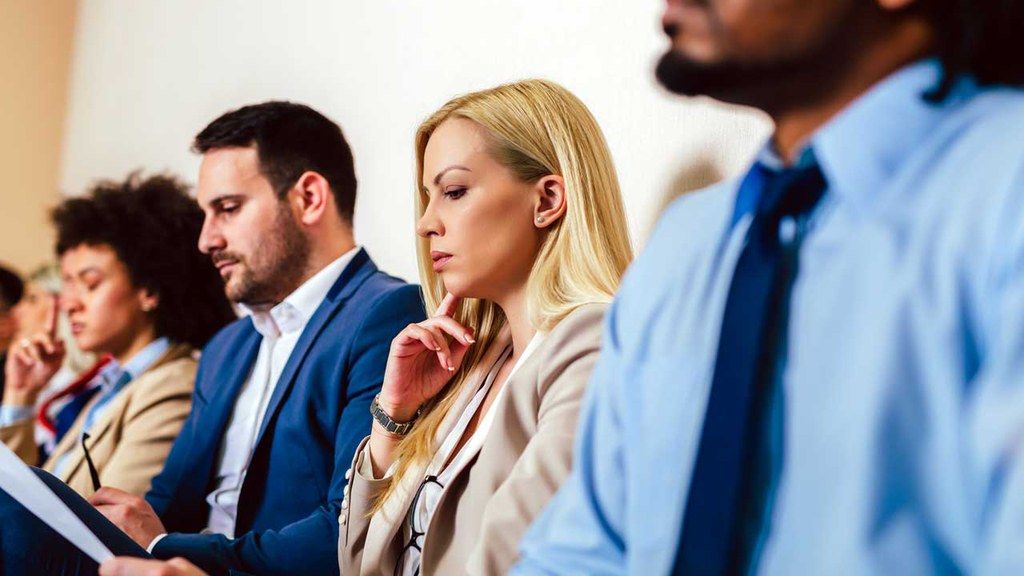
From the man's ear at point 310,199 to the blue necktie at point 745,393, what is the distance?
1553mm

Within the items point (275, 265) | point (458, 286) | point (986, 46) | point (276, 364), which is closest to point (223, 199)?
point (275, 265)

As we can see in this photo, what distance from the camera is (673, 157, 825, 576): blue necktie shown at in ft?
2.80

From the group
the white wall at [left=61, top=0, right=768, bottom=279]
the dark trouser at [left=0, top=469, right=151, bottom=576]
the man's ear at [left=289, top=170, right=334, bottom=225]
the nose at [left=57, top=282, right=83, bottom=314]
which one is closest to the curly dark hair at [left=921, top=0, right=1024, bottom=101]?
the white wall at [left=61, top=0, right=768, bottom=279]

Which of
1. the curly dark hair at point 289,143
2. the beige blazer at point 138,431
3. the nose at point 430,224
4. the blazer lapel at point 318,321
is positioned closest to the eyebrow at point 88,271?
the beige blazer at point 138,431

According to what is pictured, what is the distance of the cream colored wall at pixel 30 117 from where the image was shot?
468 centimetres

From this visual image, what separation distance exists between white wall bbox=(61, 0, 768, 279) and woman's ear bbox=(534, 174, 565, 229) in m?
0.20

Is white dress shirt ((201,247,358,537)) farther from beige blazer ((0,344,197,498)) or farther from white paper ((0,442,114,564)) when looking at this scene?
white paper ((0,442,114,564))

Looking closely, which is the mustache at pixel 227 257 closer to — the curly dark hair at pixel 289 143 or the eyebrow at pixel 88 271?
the curly dark hair at pixel 289 143

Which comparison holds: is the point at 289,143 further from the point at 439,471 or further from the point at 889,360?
the point at 889,360

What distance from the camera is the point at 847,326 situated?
82 centimetres

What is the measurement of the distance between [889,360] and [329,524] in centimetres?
123

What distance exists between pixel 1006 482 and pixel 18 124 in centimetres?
470

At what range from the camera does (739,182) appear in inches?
37.9

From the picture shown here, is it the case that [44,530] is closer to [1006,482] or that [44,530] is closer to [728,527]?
[728,527]
